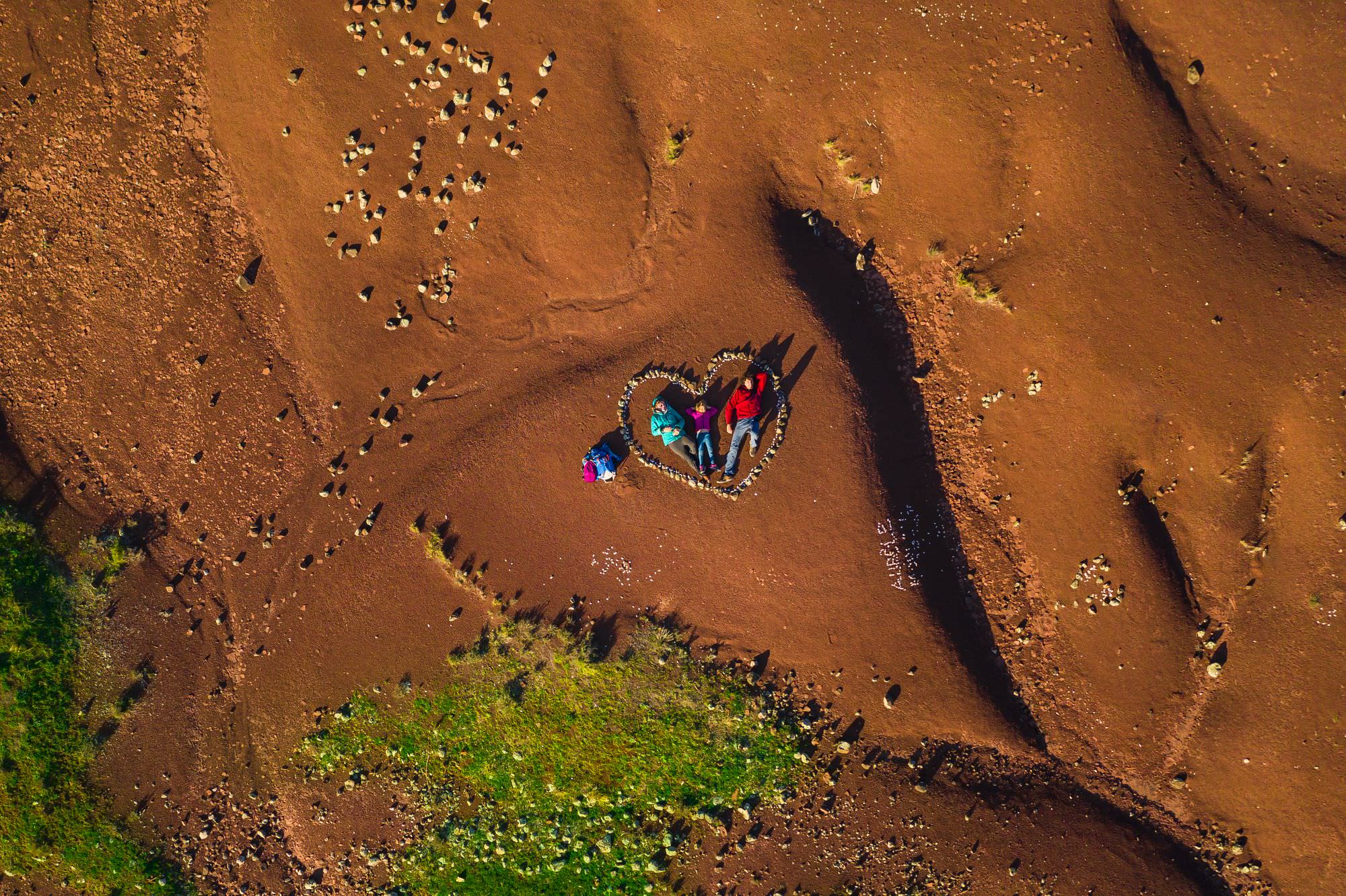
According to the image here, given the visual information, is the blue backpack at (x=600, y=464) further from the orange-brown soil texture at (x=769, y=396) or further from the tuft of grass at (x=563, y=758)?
the tuft of grass at (x=563, y=758)

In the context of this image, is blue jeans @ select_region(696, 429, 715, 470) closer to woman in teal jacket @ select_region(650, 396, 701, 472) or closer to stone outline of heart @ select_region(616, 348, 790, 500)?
woman in teal jacket @ select_region(650, 396, 701, 472)

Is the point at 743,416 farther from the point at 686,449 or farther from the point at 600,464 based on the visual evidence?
the point at 600,464

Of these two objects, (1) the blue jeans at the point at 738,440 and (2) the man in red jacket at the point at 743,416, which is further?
(1) the blue jeans at the point at 738,440

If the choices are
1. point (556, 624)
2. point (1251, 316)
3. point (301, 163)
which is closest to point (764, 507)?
point (556, 624)

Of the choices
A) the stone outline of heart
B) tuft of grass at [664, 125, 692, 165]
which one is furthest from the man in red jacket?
tuft of grass at [664, 125, 692, 165]

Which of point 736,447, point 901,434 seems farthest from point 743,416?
A: point 901,434

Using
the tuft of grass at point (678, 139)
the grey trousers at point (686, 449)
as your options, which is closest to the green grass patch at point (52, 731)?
the grey trousers at point (686, 449)

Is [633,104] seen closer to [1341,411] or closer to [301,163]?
[301,163]
